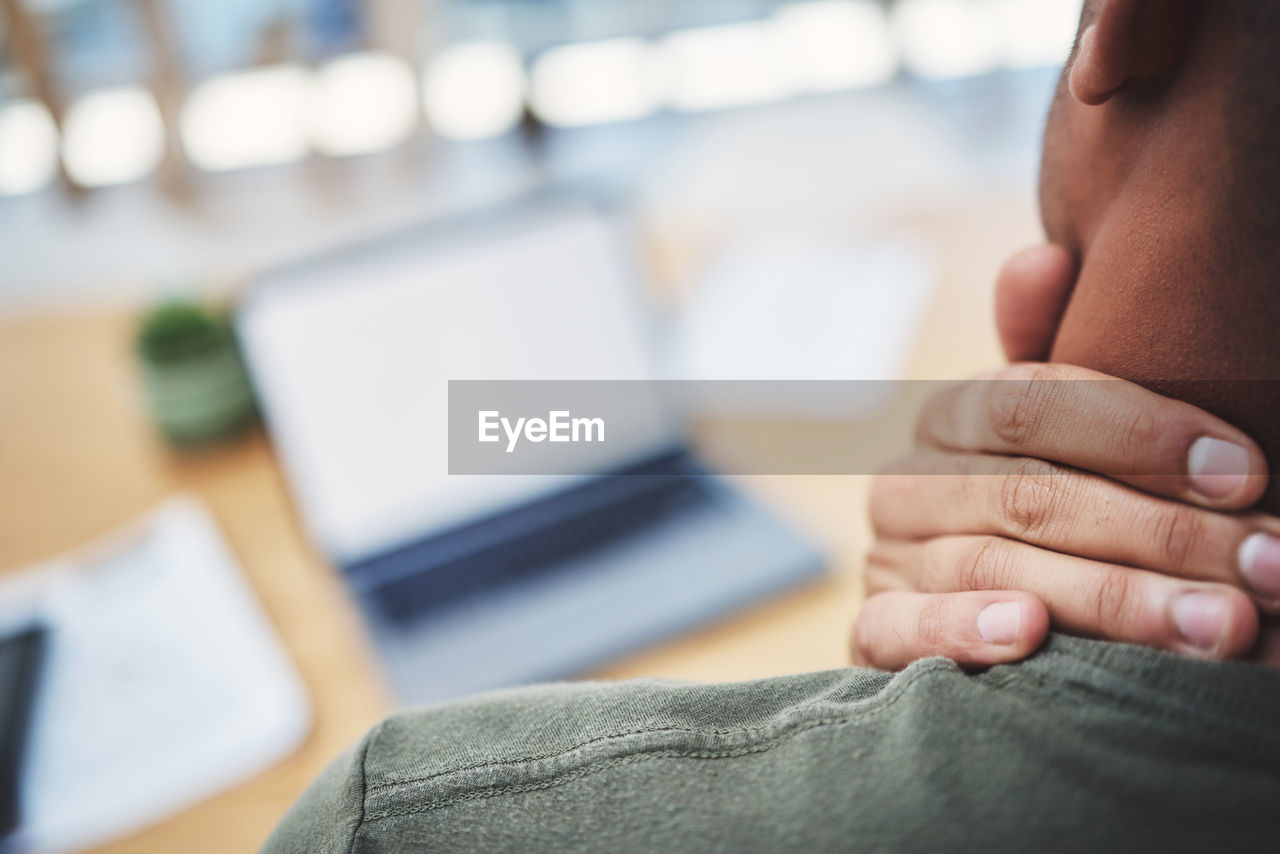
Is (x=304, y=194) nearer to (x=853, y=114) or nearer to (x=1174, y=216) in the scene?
(x=853, y=114)

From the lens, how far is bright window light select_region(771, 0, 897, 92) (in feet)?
7.84

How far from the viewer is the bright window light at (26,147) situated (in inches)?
79.0

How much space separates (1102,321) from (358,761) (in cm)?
35

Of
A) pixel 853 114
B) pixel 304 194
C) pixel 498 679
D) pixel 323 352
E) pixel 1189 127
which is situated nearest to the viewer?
pixel 1189 127

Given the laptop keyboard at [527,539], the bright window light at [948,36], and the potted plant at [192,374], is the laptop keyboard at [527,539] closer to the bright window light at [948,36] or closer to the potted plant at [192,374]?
the potted plant at [192,374]

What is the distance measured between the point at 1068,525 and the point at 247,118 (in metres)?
2.23

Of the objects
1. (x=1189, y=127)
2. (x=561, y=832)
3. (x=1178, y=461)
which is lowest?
(x=561, y=832)

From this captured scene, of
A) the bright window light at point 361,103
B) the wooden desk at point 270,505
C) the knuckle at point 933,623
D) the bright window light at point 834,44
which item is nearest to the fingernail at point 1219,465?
the knuckle at point 933,623

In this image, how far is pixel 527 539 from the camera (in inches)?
38.8

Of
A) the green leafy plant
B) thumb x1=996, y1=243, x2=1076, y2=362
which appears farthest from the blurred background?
thumb x1=996, y1=243, x2=1076, y2=362

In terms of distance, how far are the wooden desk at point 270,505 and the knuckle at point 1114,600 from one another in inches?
8.0

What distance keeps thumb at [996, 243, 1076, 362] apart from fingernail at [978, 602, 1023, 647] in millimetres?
173

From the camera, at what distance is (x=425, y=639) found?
0.88 meters

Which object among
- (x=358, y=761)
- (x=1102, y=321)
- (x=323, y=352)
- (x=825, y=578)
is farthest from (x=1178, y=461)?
(x=323, y=352)
